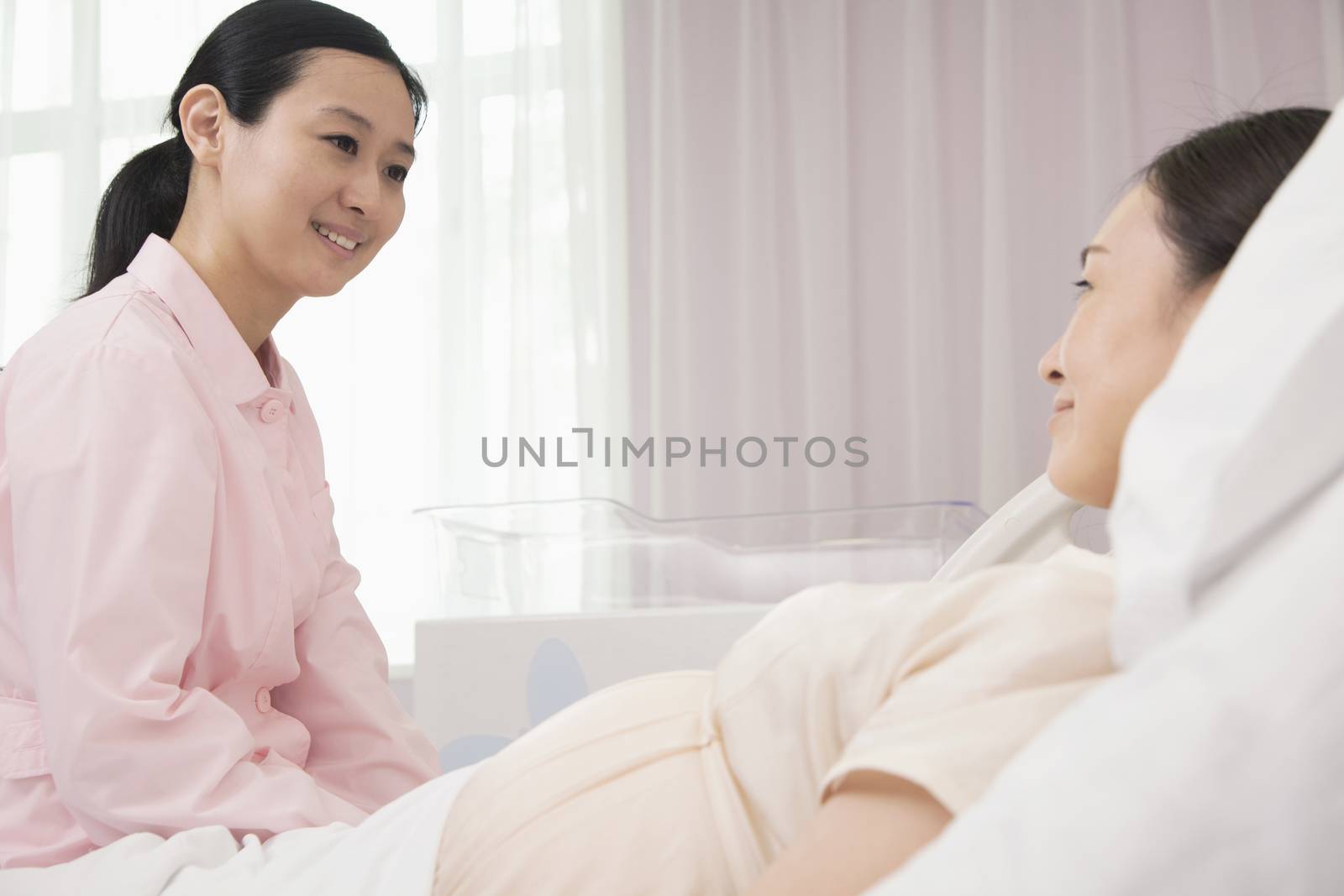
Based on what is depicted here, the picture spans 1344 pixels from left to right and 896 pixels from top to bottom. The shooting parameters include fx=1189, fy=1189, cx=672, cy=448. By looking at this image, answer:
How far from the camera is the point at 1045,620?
52cm

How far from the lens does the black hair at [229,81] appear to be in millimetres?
1232

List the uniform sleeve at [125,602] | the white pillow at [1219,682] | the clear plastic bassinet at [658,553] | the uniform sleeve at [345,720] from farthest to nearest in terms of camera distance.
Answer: the clear plastic bassinet at [658,553] < the uniform sleeve at [345,720] < the uniform sleeve at [125,602] < the white pillow at [1219,682]

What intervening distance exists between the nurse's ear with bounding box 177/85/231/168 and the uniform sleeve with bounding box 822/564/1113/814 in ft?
3.26

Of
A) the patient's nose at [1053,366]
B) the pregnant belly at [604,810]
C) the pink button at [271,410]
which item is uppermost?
the patient's nose at [1053,366]

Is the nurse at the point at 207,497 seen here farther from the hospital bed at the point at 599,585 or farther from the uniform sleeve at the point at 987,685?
the uniform sleeve at the point at 987,685

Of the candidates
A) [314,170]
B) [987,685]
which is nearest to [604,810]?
[987,685]

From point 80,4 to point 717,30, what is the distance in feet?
5.26

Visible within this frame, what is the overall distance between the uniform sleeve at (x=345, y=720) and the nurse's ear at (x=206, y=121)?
1.57 ft

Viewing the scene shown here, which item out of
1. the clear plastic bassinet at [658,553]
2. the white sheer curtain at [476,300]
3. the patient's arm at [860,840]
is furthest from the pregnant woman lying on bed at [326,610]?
the white sheer curtain at [476,300]

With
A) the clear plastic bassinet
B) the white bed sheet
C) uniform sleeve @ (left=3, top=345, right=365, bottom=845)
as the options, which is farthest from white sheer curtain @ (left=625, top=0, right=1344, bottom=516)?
the white bed sheet

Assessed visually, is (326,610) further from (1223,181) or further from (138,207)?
(1223,181)

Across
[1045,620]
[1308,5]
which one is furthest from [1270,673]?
[1308,5]

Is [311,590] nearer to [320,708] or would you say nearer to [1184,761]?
[320,708]

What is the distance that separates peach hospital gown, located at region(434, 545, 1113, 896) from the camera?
19.8 inches
